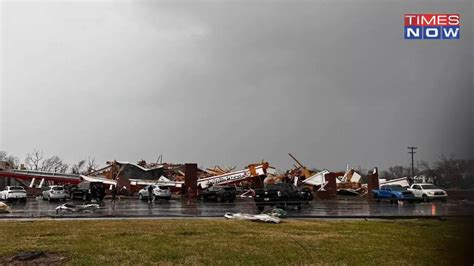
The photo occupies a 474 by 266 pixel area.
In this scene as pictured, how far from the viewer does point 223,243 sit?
11.0 m

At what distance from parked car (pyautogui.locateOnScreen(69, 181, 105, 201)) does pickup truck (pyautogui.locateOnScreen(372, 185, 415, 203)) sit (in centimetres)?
2482

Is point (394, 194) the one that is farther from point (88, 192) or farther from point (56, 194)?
point (56, 194)

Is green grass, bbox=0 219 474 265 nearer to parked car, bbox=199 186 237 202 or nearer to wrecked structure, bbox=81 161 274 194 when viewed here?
parked car, bbox=199 186 237 202

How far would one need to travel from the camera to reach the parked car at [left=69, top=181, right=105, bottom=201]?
3703 centimetres

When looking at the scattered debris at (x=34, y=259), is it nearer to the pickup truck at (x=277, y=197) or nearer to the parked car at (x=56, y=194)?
the pickup truck at (x=277, y=197)

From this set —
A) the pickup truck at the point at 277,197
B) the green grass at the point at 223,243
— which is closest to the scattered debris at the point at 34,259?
the green grass at the point at 223,243

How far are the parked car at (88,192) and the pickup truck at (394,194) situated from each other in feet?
81.4

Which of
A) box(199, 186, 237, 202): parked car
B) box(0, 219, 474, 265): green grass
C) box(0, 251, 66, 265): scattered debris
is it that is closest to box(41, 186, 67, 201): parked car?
box(199, 186, 237, 202): parked car

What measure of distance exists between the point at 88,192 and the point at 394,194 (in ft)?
87.2

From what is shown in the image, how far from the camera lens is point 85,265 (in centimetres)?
846

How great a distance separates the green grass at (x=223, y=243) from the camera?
9.02 metres

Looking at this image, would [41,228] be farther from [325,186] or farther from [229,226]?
[325,186]

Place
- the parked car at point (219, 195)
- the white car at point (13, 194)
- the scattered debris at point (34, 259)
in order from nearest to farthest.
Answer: the scattered debris at point (34, 259), the parked car at point (219, 195), the white car at point (13, 194)

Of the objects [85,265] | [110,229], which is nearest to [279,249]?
[85,265]
